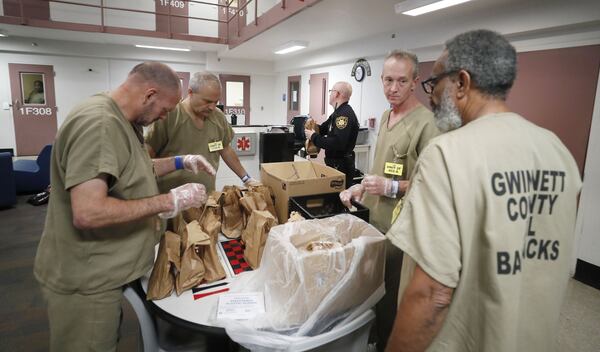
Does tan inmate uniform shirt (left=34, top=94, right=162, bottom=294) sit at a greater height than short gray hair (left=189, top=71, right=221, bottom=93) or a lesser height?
lesser

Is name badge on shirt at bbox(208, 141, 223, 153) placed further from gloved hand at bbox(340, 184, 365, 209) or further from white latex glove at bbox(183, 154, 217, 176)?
gloved hand at bbox(340, 184, 365, 209)

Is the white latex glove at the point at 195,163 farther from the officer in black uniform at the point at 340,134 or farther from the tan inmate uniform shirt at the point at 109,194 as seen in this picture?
the officer in black uniform at the point at 340,134

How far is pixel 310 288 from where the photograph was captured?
1.03 m

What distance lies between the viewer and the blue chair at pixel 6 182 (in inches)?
165

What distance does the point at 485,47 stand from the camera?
0.83 metres

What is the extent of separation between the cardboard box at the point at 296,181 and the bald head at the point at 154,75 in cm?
69

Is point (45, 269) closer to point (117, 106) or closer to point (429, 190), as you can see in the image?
point (117, 106)

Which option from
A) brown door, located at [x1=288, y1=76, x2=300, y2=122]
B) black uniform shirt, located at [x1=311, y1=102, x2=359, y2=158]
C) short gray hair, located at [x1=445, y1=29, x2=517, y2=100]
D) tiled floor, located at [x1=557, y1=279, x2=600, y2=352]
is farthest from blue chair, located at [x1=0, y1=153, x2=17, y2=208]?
tiled floor, located at [x1=557, y1=279, x2=600, y2=352]

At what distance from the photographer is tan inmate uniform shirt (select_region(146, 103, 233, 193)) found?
2102 mm

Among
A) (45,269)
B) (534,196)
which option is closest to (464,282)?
(534,196)

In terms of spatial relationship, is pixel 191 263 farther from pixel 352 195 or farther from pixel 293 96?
pixel 293 96

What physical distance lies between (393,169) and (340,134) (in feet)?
4.77

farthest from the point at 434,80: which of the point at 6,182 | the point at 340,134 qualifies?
the point at 6,182

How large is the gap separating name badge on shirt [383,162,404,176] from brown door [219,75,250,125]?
7.96 metres
